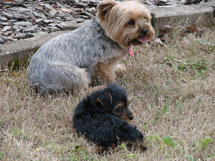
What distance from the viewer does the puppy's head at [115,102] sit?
416 centimetres

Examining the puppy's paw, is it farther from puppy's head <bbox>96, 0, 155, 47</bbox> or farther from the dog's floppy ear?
the dog's floppy ear

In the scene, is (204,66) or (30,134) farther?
(204,66)

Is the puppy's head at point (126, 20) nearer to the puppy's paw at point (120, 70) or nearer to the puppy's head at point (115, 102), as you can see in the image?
the puppy's paw at point (120, 70)

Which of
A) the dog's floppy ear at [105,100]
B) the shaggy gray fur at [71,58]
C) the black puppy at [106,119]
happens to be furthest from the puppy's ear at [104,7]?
the dog's floppy ear at [105,100]

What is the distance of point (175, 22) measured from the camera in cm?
779

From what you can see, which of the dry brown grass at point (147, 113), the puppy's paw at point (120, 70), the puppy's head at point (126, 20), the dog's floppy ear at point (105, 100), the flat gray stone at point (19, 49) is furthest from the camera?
the puppy's paw at point (120, 70)

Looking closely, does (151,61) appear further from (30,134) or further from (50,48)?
(30,134)

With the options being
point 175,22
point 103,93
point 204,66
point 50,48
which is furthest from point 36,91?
point 175,22

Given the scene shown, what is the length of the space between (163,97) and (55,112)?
168cm

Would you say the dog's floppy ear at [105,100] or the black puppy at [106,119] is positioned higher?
the dog's floppy ear at [105,100]

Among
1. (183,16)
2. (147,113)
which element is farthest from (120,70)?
(183,16)

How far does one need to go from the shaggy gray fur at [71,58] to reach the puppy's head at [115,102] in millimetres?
1195

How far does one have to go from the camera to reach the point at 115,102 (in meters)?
4.26

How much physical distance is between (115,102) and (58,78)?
1.43m
